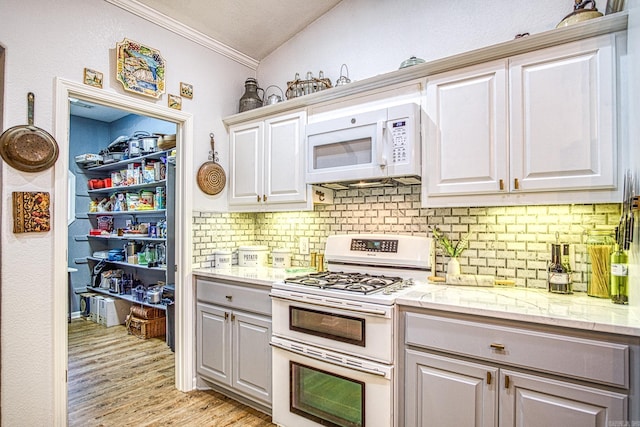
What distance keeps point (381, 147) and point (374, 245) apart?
0.67m

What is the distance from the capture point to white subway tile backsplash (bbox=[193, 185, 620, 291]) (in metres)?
1.83

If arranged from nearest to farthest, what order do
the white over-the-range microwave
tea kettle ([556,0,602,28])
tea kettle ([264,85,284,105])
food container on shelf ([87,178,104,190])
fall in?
tea kettle ([556,0,602,28]) < the white over-the-range microwave < tea kettle ([264,85,284,105]) < food container on shelf ([87,178,104,190])

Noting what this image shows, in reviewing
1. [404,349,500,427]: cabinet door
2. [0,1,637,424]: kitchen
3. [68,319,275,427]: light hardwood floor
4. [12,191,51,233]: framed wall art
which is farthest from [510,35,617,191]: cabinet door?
[12,191,51,233]: framed wall art

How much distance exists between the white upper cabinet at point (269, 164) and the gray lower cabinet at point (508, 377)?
4.29ft

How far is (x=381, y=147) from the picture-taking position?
2.04 metres

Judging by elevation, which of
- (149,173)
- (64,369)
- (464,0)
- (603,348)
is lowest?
(64,369)

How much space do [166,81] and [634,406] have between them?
313cm

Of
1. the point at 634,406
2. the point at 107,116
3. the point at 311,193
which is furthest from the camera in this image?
the point at 107,116

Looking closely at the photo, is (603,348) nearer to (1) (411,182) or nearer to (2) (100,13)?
(1) (411,182)

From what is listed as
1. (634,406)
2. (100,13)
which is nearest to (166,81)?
(100,13)

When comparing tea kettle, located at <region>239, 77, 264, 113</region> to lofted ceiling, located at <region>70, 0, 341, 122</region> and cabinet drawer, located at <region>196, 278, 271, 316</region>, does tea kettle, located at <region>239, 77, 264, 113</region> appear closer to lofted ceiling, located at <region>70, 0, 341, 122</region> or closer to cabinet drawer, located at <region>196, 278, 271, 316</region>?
lofted ceiling, located at <region>70, 0, 341, 122</region>

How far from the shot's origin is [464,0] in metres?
2.21

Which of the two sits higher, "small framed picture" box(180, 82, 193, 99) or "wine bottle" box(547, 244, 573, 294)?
"small framed picture" box(180, 82, 193, 99)

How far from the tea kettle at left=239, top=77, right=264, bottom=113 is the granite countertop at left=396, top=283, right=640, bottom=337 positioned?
79.5 inches
